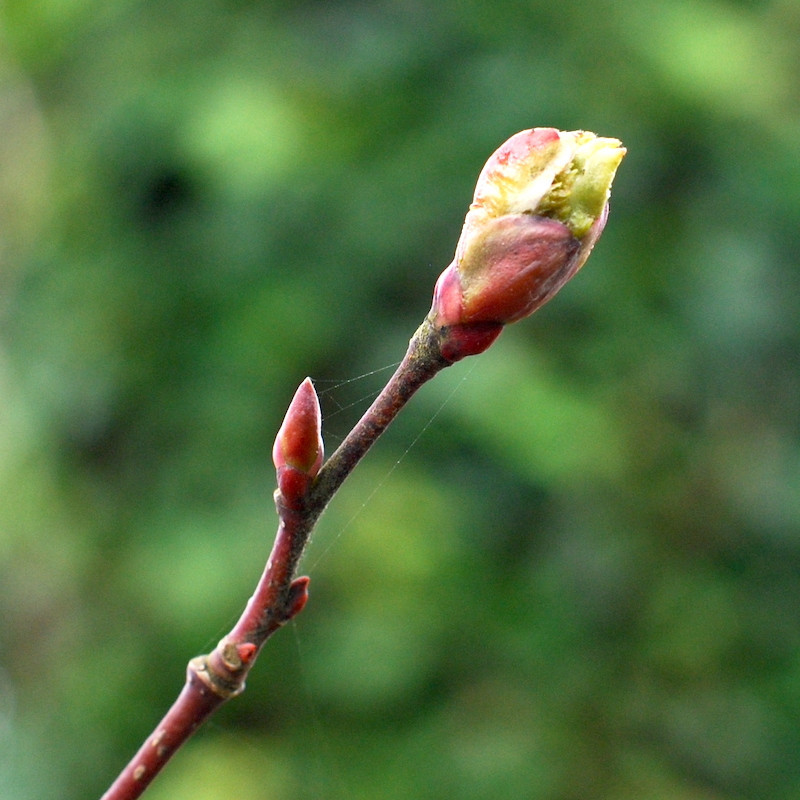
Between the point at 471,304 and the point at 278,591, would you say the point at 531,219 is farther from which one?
the point at 278,591

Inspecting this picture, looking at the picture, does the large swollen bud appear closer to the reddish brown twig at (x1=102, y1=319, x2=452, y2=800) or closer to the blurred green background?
the reddish brown twig at (x1=102, y1=319, x2=452, y2=800)

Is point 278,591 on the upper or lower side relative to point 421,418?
upper

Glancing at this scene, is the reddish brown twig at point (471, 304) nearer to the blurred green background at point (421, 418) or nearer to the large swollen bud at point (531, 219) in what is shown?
the large swollen bud at point (531, 219)

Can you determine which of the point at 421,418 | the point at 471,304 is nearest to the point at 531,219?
the point at 471,304

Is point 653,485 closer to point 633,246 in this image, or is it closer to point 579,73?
point 633,246

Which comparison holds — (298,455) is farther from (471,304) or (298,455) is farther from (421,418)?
(421,418)

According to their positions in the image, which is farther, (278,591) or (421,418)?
(421,418)
